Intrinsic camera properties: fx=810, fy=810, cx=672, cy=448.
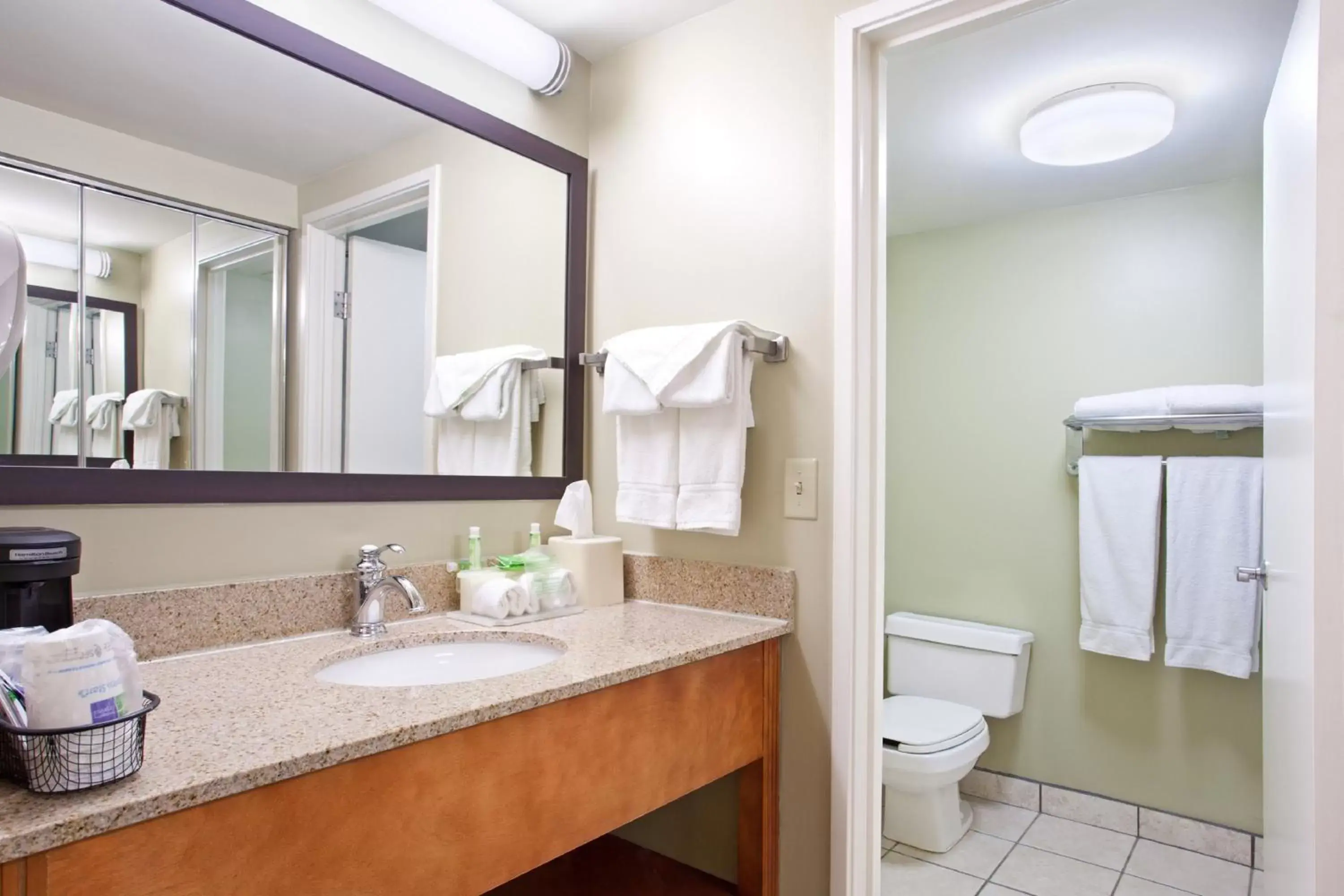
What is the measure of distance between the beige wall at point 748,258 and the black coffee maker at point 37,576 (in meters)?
1.09

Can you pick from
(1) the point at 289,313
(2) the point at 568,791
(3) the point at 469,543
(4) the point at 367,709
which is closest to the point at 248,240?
(1) the point at 289,313

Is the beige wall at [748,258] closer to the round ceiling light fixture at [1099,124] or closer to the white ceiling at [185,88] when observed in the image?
the white ceiling at [185,88]

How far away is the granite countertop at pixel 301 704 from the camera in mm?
678

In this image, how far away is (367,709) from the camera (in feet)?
3.11

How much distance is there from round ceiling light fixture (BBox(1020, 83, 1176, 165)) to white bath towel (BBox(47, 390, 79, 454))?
2.12m

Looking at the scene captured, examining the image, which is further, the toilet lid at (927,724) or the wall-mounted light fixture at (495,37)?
the toilet lid at (927,724)

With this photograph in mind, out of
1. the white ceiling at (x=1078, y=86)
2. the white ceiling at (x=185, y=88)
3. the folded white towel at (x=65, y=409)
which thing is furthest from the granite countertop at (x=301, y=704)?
the white ceiling at (x=1078, y=86)

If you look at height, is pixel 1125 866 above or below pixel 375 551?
below

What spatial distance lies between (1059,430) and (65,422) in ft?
8.95

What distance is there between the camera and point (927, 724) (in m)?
2.52

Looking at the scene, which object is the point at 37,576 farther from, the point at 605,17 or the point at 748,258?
the point at 605,17

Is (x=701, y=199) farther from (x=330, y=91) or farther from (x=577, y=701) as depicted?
(x=577, y=701)

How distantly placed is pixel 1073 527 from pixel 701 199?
5.95ft

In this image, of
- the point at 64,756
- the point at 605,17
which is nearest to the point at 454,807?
the point at 64,756
